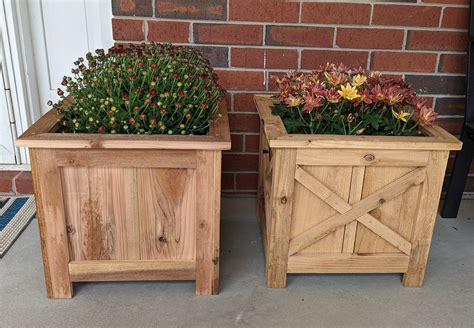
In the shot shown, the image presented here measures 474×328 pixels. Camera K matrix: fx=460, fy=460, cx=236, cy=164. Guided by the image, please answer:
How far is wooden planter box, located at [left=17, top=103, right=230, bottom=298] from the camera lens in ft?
4.55

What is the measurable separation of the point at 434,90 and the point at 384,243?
94 cm

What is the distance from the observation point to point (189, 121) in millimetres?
1499

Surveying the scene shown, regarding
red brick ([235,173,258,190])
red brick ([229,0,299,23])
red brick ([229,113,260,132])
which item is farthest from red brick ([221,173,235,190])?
red brick ([229,0,299,23])

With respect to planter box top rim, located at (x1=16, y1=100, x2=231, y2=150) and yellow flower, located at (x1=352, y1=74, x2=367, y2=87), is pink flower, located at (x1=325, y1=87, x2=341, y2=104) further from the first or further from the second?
planter box top rim, located at (x1=16, y1=100, x2=231, y2=150)

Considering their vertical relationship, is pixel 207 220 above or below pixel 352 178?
below

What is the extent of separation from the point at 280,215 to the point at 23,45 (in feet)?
4.86

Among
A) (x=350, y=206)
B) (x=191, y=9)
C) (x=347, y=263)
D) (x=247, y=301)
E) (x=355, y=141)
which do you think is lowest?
(x=247, y=301)

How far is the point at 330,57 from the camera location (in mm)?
2104

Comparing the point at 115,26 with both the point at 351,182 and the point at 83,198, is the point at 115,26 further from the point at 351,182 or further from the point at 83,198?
the point at 351,182

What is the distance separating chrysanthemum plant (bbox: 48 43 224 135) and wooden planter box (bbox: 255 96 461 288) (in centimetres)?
26

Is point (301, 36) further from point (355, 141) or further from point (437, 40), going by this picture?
point (355, 141)

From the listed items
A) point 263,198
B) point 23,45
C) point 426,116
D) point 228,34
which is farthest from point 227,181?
point 23,45

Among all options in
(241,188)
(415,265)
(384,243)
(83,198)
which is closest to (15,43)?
(83,198)

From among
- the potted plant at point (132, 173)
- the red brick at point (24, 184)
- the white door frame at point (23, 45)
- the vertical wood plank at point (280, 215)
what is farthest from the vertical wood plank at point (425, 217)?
the red brick at point (24, 184)
